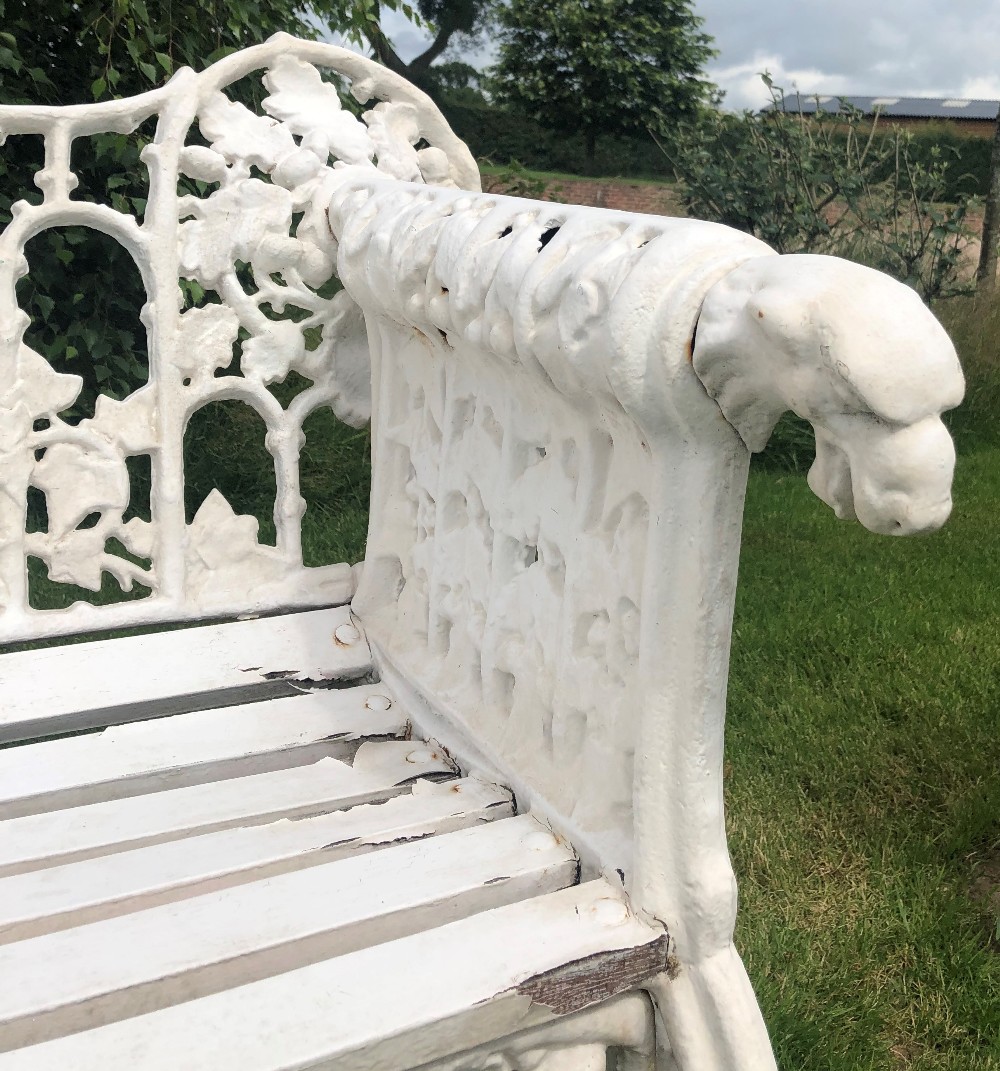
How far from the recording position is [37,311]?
3.57 metres

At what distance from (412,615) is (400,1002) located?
79 cm

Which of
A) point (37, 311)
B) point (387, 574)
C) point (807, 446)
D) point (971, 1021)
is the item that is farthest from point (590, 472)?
point (807, 446)

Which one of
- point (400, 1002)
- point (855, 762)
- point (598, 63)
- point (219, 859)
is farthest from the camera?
point (598, 63)

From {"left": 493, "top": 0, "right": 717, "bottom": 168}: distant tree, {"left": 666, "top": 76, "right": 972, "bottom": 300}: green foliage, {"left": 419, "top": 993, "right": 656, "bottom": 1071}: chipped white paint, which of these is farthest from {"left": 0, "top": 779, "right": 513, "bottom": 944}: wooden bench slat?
{"left": 493, "top": 0, "right": 717, "bottom": 168}: distant tree

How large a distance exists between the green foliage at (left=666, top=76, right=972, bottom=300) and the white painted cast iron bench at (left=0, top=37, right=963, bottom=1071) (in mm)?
4057

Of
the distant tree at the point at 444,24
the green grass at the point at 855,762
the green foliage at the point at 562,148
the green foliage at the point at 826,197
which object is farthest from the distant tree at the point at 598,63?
the green grass at the point at 855,762

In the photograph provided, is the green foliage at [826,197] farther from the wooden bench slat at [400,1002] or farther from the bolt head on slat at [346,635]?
the wooden bench slat at [400,1002]

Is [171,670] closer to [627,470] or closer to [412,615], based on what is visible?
[412,615]

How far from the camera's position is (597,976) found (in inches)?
40.1

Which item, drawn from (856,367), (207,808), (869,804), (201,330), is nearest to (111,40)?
(201,330)

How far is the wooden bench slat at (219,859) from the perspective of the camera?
114 centimetres

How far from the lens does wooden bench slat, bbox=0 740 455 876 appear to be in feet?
4.16

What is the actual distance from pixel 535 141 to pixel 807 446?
29.6 meters

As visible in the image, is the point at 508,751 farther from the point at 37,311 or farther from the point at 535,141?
the point at 535,141
